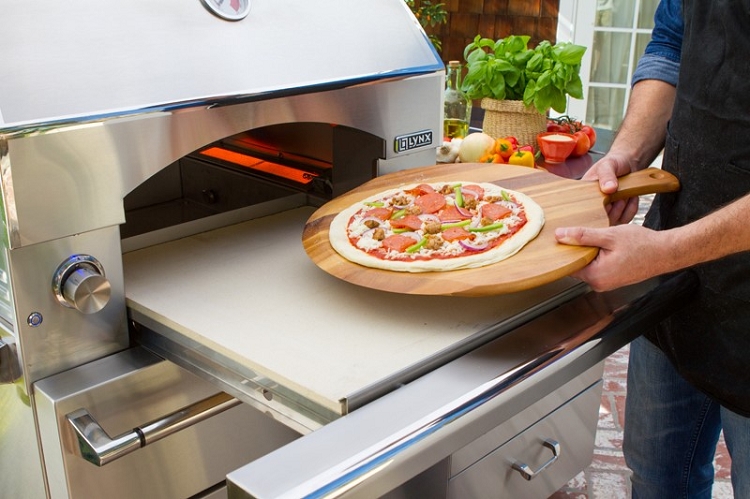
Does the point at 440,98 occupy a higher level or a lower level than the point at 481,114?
higher

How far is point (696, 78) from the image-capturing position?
4.15ft

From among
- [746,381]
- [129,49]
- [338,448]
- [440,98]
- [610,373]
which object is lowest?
[610,373]

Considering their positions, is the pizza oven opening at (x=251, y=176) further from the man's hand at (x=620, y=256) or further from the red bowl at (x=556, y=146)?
the red bowl at (x=556, y=146)

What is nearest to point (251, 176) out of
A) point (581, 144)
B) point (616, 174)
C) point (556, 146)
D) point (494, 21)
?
point (616, 174)

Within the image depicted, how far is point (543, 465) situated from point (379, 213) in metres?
0.59

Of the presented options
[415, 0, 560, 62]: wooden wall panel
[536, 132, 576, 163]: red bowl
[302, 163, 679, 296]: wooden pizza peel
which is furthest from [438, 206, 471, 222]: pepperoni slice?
[415, 0, 560, 62]: wooden wall panel

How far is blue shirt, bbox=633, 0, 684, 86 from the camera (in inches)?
56.9

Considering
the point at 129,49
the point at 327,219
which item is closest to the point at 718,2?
the point at 327,219

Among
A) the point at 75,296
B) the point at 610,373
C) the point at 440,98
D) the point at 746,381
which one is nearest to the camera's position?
the point at 75,296

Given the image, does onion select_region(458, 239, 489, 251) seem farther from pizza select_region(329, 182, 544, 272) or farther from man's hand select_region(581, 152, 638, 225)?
man's hand select_region(581, 152, 638, 225)

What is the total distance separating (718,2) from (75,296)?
1.03 meters

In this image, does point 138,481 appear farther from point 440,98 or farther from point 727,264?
point 727,264

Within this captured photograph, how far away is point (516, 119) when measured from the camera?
2295 mm

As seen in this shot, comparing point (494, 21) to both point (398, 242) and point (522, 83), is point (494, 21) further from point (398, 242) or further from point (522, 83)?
point (398, 242)
